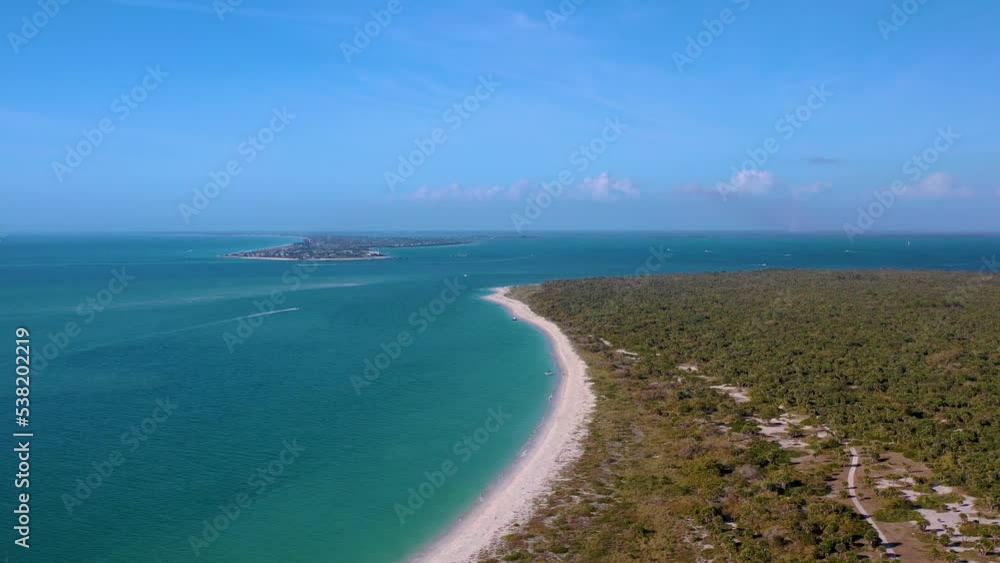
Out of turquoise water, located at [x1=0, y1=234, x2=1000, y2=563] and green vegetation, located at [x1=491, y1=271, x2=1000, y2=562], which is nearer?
green vegetation, located at [x1=491, y1=271, x2=1000, y2=562]

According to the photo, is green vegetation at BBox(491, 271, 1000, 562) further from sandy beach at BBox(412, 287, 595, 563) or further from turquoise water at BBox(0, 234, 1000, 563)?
turquoise water at BBox(0, 234, 1000, 563)

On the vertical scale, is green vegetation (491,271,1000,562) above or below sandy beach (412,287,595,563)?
above

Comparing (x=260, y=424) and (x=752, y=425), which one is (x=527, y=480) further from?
(x=260, y=424)

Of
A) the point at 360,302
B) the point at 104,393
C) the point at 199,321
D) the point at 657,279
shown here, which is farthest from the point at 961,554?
the point at 657,279

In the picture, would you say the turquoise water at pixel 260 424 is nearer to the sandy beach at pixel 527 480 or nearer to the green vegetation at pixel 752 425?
the sandy beach at pixel 527 480

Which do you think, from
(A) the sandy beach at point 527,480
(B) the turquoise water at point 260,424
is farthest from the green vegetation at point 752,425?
(B) the turquoise water at point 260,424

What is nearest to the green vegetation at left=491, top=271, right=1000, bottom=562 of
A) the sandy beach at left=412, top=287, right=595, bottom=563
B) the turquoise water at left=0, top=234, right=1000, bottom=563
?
the sandy beach at left=412, top=287, right=595, bottom=563

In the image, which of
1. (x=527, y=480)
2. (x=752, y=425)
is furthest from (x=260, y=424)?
(x=752, y=425)

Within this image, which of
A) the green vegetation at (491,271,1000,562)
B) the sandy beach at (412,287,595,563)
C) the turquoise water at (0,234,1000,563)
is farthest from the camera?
the turquoise water at (0,234,1000,563)

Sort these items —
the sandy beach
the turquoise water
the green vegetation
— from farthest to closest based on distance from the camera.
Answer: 1. the turquoise water
2. the sandy beach
3. the green vegetation
